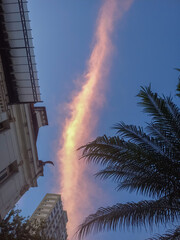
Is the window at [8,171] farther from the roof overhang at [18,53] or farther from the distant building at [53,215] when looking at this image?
the distant building at [53,215]

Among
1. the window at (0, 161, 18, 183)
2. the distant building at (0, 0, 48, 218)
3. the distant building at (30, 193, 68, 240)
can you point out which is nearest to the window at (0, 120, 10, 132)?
the distant building at (0, 0, 48, 218)

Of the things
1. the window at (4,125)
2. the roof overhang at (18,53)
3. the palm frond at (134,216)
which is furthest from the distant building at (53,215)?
the palm frond at (134,216)

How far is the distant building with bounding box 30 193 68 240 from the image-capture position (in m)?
45.7

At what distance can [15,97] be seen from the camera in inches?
520

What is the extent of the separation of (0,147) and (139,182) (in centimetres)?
1025

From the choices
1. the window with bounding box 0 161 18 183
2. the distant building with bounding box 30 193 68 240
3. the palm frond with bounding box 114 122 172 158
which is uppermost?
the palm frond with bounding box 114 122 172 158

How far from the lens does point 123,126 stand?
5.77 metres

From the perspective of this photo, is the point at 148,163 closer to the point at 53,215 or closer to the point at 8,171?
the point at 8,171

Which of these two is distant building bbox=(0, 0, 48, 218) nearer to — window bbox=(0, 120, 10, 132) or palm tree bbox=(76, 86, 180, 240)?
window bbox=(0, 120, 10, 132)

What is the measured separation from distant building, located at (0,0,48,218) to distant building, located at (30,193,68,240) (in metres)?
37.8

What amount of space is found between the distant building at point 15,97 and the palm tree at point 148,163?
9.20 metres

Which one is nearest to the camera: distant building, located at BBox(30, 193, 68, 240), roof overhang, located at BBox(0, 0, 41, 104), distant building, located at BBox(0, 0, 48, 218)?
roof overhang, located at BBox(0, 0, 41, 104)

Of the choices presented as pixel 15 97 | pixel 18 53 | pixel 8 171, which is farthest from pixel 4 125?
pixel 18 53

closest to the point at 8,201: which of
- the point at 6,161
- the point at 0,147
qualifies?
the point at 6,161
